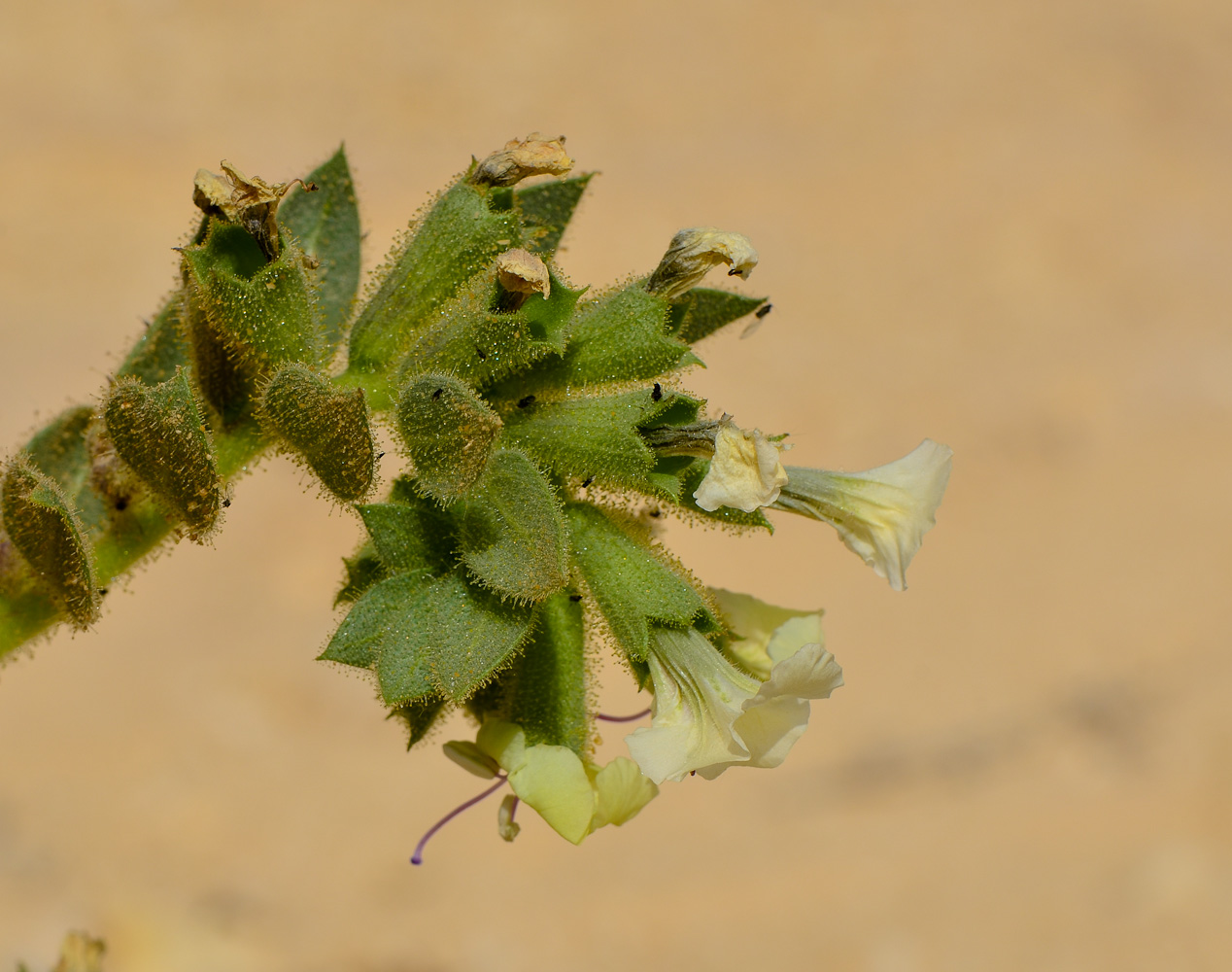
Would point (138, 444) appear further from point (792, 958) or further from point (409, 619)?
point (792, 958)

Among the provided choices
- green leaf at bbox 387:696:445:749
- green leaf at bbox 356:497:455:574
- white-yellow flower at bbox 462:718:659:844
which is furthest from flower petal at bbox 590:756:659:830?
green leaf at bbox 356:497:455:574

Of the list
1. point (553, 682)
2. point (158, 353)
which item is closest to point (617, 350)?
point (553, 682)

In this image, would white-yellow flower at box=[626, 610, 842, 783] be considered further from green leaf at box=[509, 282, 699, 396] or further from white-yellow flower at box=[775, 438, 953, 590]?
green leaf at box=[509, 282, 699, 396]

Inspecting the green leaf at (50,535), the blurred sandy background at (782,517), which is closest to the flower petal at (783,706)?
the green leaf at (50,535)

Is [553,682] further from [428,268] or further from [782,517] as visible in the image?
[782,517]

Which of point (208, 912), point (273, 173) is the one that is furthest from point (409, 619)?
point (273, 173)

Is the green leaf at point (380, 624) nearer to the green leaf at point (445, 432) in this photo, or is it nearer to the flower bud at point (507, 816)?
the green leaf at point (445, 432)
